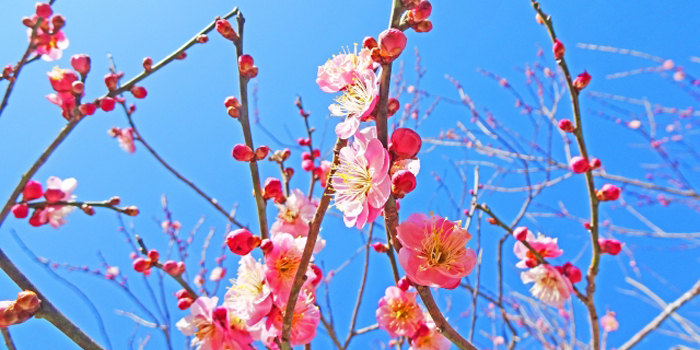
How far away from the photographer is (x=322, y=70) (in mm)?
1107

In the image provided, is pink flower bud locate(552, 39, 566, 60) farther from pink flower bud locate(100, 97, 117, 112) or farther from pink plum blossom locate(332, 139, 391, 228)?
pink flower bud locate(100, 97, 117, 112)

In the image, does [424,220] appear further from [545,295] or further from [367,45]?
[545,295]

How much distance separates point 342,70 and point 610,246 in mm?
1085

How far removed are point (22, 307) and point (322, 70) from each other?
827 millimetres

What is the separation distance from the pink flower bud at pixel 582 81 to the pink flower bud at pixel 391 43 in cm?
89

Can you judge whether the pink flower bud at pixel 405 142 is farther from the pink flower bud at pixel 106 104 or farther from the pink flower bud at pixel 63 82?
the pink flower bud at pixel 63 82

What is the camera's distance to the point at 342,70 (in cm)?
106

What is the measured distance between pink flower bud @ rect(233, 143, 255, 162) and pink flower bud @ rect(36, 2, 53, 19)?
1.41 metres

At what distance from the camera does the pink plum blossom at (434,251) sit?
82cm

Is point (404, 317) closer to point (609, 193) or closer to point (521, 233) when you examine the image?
point (521, 233)

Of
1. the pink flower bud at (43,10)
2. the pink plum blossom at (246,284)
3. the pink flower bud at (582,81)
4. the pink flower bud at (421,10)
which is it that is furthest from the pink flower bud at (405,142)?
the pink flower bud at (43,10)

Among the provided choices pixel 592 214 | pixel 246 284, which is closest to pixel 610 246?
pixel 592 214

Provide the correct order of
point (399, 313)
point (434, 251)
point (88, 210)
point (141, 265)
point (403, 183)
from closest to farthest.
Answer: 1. point (403, 183)
2. point (434, 251)
3. point (141, 265)
4. point (399, 313)
5. point (88, 210)

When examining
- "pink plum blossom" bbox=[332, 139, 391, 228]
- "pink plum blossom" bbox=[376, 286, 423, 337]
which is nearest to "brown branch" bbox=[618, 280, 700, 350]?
"pink plum blossom" bbox=[376, 286, 423, 337]
